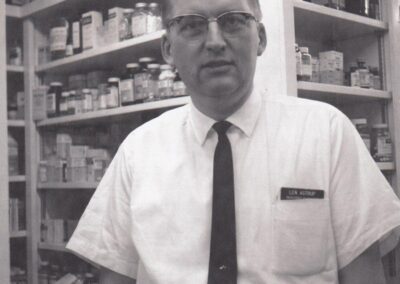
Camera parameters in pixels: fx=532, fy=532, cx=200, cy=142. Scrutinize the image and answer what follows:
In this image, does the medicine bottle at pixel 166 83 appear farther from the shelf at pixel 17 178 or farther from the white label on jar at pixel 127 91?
the shelf at pixel 17 178

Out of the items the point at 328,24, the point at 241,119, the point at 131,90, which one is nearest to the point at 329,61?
the point at 328,24

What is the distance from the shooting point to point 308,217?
1168mm

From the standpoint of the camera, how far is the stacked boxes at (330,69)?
2350 mm

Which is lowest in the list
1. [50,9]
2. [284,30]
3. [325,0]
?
[284,30]

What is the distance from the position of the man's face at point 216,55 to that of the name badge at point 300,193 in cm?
24

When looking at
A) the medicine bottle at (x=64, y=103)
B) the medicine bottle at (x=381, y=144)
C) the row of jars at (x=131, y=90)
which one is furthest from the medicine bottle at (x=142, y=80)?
the medicine bottle at (x=381, y=144)

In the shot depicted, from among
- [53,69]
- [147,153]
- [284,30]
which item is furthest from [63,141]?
[147,153]

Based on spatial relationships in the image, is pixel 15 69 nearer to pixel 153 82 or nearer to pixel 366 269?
pixel 153 82

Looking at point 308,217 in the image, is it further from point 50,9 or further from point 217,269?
point 50,9

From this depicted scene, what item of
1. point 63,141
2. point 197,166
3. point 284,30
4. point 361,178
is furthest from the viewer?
point 63,141

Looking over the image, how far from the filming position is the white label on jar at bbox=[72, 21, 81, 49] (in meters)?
2.88

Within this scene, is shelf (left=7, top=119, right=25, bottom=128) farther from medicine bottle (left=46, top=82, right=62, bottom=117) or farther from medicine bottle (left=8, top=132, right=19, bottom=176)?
medicine bottle (left=46, top=82, right=62, bottom=117)

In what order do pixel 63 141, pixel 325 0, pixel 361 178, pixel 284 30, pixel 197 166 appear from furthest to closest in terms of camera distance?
pixel 63 141, pixel 325 0, pixel 284 30, pixel 197 166, pixel 361 178

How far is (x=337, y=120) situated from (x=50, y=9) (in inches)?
92.9
